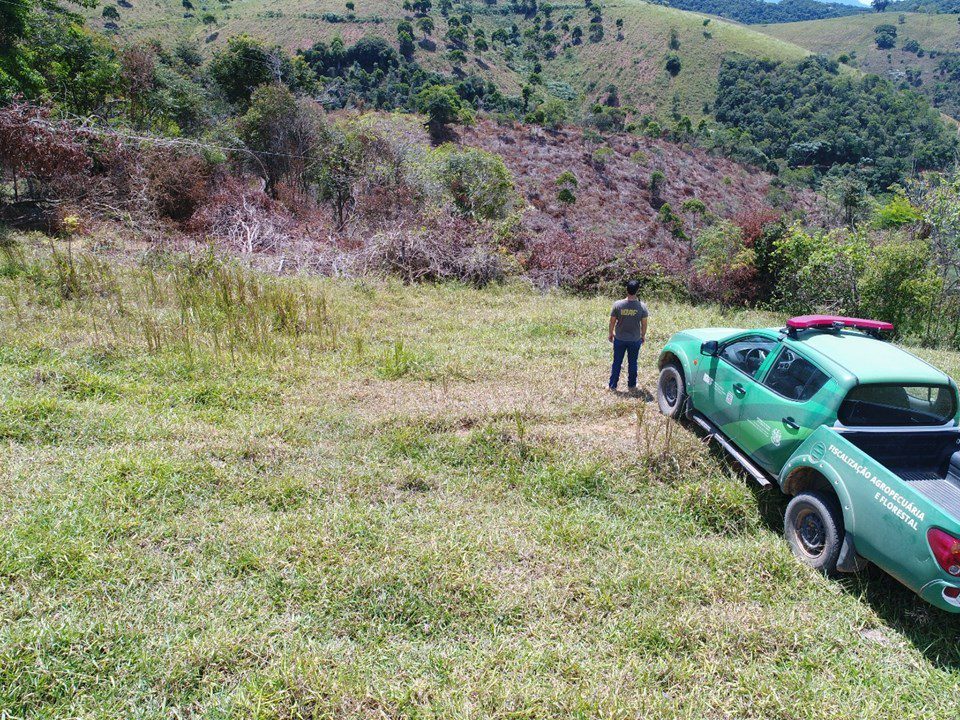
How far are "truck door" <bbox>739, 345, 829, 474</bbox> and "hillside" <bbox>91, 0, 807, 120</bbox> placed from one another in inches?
3116

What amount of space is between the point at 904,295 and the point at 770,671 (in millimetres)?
13980

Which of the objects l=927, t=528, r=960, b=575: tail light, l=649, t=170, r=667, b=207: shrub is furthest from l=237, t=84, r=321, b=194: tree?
l=649, t=170, r=667, b=207: shrub

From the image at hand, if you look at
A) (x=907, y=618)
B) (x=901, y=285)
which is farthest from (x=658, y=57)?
(x=907, y=618)

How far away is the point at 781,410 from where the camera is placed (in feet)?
16.4

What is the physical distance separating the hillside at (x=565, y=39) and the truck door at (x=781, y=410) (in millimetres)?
79155

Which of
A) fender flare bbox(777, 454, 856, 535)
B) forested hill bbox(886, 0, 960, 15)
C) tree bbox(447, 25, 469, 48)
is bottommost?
fender flare bbox(777, 454, 856, 535)

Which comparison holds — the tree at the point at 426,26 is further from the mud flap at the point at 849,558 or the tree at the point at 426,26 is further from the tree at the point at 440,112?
the mud flap at the point at 849,558

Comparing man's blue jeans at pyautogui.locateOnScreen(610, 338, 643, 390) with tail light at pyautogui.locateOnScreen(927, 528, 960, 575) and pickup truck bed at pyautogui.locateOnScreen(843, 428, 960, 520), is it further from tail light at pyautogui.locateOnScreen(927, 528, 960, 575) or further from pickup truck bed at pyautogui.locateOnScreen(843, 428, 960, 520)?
tail light at pyautogui.locateOnScreen(927, 528, 960, 575)

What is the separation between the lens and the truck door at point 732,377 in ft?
18.4

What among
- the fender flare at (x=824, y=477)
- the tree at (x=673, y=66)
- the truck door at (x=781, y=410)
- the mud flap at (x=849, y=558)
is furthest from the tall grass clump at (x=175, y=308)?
the tree at (x=673, y=66)

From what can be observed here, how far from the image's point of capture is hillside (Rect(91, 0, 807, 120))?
253 ft

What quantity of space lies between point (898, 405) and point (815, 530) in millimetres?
1242

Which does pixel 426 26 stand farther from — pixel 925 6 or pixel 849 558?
pixel 925 6

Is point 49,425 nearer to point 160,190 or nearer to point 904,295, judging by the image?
point 160,190
